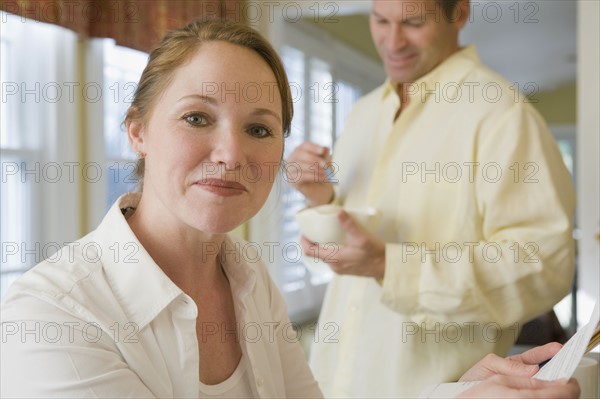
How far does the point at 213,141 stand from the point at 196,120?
4 centimetres

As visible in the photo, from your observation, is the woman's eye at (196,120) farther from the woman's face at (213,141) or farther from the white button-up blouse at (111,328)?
the white button-up blouse at (111,328)

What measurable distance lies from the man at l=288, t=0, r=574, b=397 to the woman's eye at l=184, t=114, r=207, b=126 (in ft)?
1.94

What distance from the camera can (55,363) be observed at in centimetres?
90

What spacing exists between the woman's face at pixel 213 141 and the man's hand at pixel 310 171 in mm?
631

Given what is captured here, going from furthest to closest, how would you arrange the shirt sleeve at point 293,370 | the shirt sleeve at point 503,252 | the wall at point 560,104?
the wall at point 560,104 < the shirt sleeve at point 503,252 < the shirt sleeve at point 293,370

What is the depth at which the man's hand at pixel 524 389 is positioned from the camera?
0.69 m

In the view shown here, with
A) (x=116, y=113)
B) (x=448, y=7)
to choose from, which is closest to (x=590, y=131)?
(x=448, y=7)

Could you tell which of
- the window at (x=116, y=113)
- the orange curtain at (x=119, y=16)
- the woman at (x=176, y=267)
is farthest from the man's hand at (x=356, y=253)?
the window at (x=116, y=113)

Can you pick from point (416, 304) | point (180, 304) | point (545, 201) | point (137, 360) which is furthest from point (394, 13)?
point (137, 360)

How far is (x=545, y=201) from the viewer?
5.31 feet

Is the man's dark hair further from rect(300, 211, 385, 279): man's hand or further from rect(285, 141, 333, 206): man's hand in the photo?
rect(300, 211, 385, 279): man's hand

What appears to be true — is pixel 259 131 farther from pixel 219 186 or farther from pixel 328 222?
pixel 328 222

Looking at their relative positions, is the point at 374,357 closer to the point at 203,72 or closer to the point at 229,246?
the point at 229,246

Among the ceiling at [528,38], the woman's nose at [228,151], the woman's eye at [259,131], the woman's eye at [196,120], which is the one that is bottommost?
the woman's nose at [228,151]
